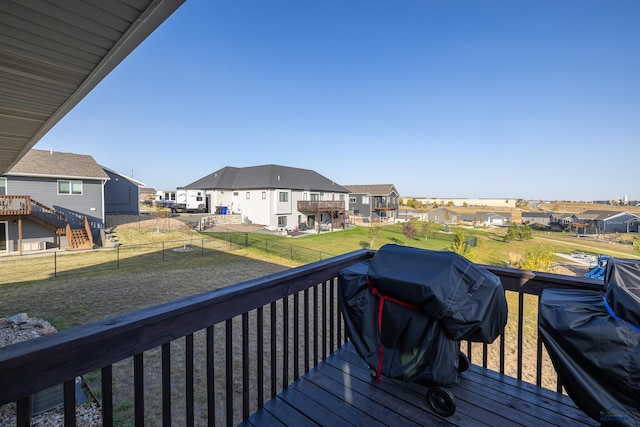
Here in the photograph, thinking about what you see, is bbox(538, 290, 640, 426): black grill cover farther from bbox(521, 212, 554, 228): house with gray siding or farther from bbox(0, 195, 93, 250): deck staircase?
bbox(521, 212, 554, 228): house with gray siding

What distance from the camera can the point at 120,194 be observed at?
19.8 m

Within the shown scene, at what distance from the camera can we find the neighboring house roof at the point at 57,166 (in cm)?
1349

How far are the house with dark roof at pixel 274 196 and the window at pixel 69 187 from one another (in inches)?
418

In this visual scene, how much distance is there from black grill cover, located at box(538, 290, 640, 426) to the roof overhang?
2.56m

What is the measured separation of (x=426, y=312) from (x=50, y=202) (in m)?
19.1

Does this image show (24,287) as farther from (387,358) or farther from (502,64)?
(502,64)

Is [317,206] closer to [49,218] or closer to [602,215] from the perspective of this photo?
[49,218]

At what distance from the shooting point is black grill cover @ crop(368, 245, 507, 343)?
5.29ft

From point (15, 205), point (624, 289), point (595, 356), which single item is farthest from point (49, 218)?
point (624, 289)

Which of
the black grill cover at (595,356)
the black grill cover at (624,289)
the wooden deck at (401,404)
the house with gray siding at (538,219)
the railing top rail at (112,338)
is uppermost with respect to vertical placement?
the black grill cover at (624,289)

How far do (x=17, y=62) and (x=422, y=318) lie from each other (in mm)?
3414

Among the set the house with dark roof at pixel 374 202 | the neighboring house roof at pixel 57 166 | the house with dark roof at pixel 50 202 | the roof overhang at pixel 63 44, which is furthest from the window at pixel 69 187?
the house with dark roof at pixel 374 202

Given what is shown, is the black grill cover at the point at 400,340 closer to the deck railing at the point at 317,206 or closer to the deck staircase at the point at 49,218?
the deck staircase at the point at 49,218

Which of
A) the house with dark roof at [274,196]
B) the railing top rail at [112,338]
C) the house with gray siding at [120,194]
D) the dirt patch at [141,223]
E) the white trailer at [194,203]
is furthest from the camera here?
the white trailer at [194,203]
